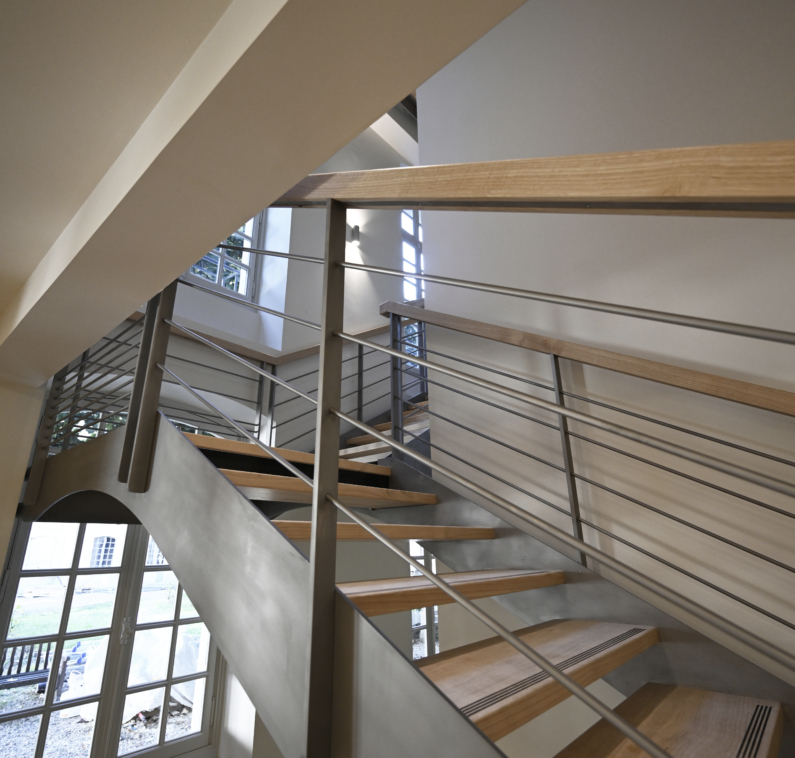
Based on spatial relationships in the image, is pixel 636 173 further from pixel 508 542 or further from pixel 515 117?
pixel 515 117

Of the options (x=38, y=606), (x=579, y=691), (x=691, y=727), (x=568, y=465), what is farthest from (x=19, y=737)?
(x=579, y=691)

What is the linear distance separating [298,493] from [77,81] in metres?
1.16

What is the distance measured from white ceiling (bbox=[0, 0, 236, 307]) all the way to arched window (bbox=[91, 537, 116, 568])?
256 cm

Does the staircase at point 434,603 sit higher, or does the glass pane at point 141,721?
the staircase at point 434,603

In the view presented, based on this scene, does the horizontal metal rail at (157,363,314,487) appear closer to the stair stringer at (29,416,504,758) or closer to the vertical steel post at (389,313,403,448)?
the stair stringer at (29,416,504,758)

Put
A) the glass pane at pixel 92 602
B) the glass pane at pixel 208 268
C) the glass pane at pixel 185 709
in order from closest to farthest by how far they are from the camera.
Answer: the glass pane at pixel 92 602 → the glass pane at pixel 185 709 → the glass pane at pixel 208 268

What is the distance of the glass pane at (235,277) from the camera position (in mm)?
4344

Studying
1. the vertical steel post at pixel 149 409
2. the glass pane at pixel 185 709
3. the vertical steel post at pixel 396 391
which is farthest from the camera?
the glass pane at pixel 185 709

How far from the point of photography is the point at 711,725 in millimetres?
972

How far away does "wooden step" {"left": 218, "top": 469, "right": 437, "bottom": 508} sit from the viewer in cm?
132

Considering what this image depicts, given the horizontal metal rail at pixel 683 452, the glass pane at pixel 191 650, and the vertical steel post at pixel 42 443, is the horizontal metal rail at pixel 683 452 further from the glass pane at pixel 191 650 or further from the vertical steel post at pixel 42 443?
the glass pane at pixel 191 650

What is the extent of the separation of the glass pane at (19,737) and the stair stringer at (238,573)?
256 centimetres

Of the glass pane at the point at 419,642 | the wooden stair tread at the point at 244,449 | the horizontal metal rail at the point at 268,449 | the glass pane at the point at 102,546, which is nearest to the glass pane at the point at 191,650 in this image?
the glass pane at the point at 102,546

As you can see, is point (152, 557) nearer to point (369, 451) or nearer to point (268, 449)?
point (369, 451)
